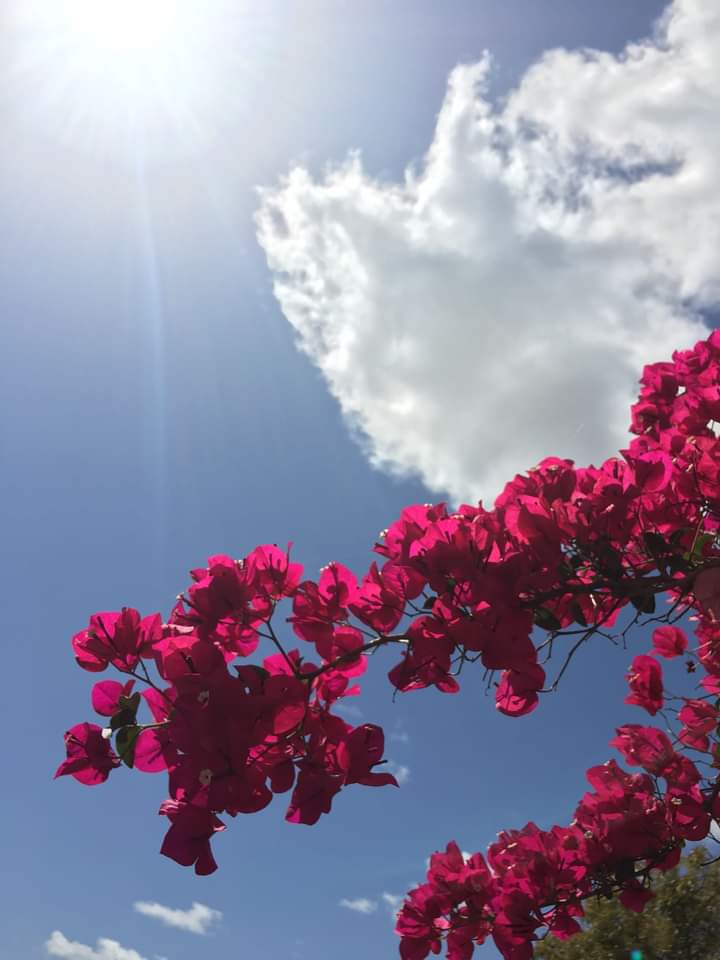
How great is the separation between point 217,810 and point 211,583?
50cm

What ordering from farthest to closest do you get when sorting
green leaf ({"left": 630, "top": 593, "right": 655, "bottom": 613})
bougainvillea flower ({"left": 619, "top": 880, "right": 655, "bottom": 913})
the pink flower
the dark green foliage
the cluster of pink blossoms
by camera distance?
the dark green foliage → the pink flower → bougainvillea flower ({"left": 619, "top": 880, "right": 655, "bottom": 913}) → green leaf ({"left": 630, "top": 593, "right": 655, "bottom": 613}) → the cluster of pink blossoms

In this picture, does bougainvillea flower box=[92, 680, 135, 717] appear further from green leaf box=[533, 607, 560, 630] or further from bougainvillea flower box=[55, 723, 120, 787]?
green leaf box=[533, 607, 560, 630]

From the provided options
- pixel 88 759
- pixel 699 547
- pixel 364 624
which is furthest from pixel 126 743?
pixel 699 547

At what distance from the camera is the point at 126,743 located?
1471 millimetres

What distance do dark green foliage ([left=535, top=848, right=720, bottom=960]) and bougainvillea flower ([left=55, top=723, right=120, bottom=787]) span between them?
4.78 m

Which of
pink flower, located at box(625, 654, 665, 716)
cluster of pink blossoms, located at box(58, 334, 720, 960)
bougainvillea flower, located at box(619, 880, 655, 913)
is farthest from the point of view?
pink flower, located at box(625, 654, 665, 716)

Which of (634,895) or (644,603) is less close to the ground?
(644,603)

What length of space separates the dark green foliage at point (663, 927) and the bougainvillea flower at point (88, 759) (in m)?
4.78

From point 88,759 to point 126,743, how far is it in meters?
0.18

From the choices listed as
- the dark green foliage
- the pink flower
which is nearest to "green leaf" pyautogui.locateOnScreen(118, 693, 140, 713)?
the pink flower

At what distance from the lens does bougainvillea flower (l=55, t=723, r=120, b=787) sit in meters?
1.56

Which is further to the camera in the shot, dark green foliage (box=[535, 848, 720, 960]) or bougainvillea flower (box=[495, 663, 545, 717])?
dark green foliage (box=[535, 848, 720, 960])

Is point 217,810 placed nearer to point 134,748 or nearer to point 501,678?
point 134,748

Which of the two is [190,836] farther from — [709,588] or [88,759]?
[709,588]
